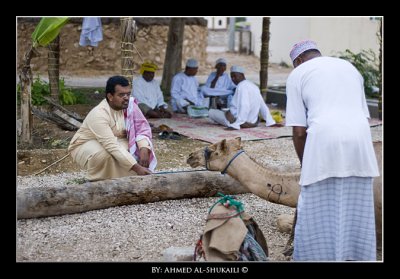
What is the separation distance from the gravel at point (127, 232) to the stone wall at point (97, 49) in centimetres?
1248

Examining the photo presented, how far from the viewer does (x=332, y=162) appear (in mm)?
4512

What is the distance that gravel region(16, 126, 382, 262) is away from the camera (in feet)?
17.1

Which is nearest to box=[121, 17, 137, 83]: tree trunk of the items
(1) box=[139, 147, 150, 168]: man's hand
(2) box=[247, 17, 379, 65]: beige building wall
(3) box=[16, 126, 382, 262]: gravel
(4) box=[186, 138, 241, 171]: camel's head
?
(1) box=[139, 147, 150, 168]: man's hand

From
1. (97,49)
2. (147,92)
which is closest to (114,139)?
(147,92)

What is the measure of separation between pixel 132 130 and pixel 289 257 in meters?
2.44

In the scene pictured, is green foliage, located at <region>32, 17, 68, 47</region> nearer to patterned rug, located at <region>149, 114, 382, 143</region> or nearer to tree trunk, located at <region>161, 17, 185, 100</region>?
patterned rug, located at <region>149, 114, 382, 143</region>

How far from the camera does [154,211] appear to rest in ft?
20.6

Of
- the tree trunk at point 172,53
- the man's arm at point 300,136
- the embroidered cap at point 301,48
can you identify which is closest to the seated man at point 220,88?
the tree trunk at point 172,53

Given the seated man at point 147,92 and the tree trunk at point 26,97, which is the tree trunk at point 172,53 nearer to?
the seated man at point 147,92

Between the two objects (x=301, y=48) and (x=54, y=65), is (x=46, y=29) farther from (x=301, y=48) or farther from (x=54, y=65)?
(x=301, y=48)

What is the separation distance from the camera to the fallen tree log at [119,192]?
591 cm
